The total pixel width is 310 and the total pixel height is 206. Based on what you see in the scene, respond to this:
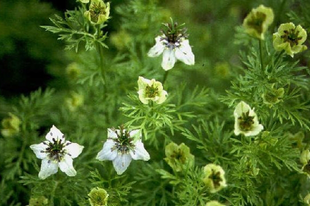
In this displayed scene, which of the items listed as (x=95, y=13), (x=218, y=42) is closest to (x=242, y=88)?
(x=95, y=13)

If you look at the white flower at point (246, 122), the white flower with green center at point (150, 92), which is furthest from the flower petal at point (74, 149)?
the white flower at point (246, 122)

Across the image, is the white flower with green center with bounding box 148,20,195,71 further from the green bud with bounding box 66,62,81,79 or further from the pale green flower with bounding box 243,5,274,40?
the green bud with bounding box 66,62,81,79

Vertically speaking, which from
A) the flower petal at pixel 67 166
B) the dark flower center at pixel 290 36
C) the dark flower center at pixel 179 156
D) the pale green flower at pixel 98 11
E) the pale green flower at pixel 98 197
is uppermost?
the pale green flower at pixel 98 11

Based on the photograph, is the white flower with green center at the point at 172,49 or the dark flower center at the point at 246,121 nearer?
the dark flower center at the point at 246,121

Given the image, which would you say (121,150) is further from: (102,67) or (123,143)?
(102,67)

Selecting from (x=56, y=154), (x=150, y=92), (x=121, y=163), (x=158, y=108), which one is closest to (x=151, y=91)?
(x=150, y=92)

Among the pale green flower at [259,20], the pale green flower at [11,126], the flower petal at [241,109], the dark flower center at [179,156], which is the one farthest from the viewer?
the pale green flower at [11,126]

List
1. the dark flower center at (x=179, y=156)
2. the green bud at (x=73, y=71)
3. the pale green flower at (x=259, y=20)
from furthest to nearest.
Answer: the green bud at (x=73, y=71) < the dark flower center at (x=179, y=156) < the pale green flower at (x=259, y=20)

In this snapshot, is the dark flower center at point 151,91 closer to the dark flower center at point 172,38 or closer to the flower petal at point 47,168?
the dark flower center at point 172,38
